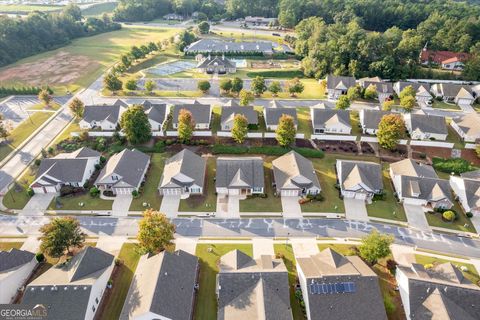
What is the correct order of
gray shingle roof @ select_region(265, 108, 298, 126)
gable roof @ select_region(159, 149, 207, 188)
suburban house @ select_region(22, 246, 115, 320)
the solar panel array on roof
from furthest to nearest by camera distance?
1. gray shingle roof @ select_region(265, 108, 298, 126)
2. gable roof @ select_region(159, 149, 207, 188)
3. the solar panel array on roof
4. suburban house @ select_region(22, 246, 115, 320)

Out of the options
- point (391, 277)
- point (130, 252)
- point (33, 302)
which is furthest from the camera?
point (130, 252)

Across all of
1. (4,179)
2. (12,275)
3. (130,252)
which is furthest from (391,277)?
(4,179)

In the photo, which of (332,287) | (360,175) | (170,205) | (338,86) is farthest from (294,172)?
(338,86)

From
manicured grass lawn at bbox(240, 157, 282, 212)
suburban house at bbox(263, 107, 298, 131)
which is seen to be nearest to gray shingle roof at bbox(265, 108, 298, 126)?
suburban house at bbox(263, 107, 298, 131)

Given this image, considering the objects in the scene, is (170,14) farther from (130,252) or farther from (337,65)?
(130,252)

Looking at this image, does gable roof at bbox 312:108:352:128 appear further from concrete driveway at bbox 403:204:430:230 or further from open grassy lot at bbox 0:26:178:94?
open grassy lot at bbox 0:26:178:94

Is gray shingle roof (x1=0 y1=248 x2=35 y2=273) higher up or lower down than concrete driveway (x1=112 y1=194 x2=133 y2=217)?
higher up

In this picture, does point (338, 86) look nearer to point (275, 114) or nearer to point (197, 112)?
point (275, 114)
